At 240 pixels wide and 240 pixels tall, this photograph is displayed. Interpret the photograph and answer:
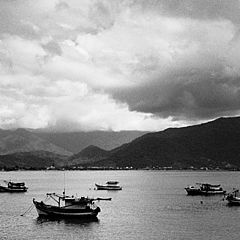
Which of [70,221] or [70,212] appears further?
[70,212]

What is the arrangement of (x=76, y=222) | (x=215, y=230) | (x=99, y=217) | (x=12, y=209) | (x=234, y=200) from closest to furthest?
(x=215, y=230) → (x=76, y=222) → (x=99, y=217) → (x=12, y=209) → (x=234, y=200)

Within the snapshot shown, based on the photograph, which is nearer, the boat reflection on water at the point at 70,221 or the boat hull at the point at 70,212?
the boat reflection on water at the point at 70,221

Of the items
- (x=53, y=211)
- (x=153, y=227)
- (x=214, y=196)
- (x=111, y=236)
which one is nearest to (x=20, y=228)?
(x=53, y=211)

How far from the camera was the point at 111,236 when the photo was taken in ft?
303

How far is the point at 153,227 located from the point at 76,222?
727 inches

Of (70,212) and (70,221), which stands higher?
(70,212)

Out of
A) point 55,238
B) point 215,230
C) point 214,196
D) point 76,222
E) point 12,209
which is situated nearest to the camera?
point 55,238

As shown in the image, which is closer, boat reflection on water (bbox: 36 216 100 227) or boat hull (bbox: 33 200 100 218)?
boat reflection on water (bbox: 36 216 100 227)

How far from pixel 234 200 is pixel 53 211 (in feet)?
210

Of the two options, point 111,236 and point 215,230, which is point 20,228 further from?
point 215,230

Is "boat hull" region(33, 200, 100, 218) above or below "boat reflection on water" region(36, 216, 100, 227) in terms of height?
above

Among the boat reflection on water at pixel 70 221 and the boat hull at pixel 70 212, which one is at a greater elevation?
the boat hull at pixel 70 212

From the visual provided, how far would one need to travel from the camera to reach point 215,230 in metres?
97.8

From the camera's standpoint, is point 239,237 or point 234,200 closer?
point 239,237
